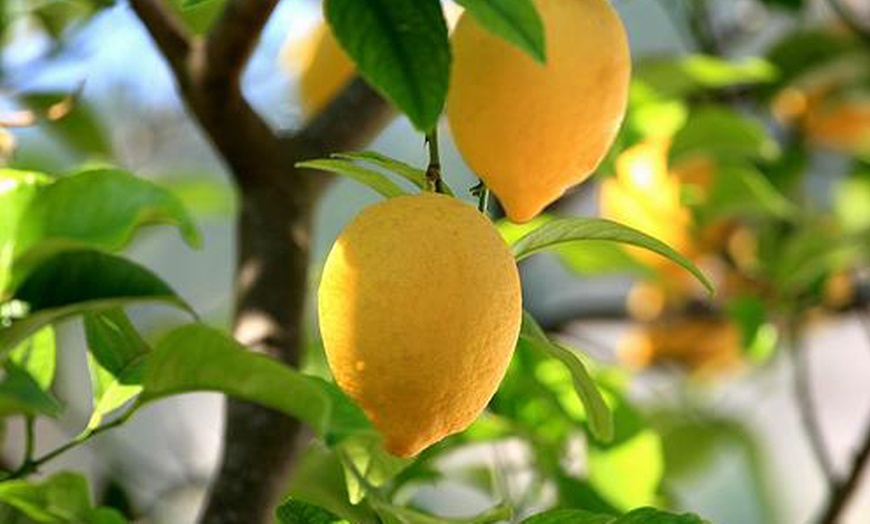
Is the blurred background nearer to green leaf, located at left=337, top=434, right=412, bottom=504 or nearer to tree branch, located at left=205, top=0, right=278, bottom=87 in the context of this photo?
tree branch, located at left=205, top=0, right=278, bottom=87

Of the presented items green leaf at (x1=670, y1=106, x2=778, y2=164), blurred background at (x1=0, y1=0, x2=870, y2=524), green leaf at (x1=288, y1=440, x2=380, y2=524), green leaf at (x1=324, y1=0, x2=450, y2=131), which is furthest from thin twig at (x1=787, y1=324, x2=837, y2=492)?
green leaf at (x1=324, y1=0, x2=450, y2=131)

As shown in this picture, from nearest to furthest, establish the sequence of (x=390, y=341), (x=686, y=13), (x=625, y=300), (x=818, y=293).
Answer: (x=390, y=341) < (x=818, y=293) < (x=686, y=13) < (x=625, y=300)

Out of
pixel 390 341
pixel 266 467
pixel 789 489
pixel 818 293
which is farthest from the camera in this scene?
pixel 789 489

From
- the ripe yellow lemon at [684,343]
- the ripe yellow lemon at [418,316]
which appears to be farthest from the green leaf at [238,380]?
the ripe yellow lemon at [684,343]

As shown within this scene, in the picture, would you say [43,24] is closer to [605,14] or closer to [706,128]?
[706,128]

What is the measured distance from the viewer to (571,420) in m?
0.73

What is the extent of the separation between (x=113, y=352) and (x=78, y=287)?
0.06 meters

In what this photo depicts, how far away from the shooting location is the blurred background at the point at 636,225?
36.9 inches

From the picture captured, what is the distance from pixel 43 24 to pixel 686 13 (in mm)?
465

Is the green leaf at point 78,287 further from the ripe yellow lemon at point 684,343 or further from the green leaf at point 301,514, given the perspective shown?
the ripe yellow lemon at point 684,343

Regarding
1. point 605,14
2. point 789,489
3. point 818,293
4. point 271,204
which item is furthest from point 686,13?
point 789,489

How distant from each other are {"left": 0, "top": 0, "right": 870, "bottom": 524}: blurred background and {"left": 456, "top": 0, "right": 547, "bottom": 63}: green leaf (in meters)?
0.22

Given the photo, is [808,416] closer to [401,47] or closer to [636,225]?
[636,225]

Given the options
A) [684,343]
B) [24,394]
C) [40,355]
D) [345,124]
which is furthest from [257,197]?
[684,343]
